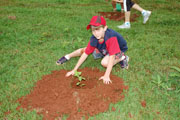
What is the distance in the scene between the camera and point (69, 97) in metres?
2.61

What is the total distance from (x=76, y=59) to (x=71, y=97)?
4.65 ft

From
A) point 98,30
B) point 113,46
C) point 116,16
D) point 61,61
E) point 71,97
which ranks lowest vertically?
point 71,97

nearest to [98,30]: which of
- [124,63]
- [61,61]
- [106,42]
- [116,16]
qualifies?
[106,42]

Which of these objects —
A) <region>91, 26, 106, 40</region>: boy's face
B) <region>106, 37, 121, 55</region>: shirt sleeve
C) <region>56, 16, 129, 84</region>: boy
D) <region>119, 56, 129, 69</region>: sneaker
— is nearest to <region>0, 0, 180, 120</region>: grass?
<region>119, 56, 129, 69</region>: sneaker

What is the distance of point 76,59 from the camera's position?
3900mm

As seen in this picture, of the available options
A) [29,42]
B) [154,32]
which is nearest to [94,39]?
[29,42]

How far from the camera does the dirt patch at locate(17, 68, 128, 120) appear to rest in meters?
2.44

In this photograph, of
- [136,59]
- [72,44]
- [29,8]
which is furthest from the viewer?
[29,8]

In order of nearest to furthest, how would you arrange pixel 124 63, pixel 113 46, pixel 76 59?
pixel 113 46 < pixel 124 63 < pixel 76 59

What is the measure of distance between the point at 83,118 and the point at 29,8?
6.59 metres

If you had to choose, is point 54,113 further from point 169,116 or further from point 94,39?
point 169,116

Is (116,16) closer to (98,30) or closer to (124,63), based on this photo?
(124,63)

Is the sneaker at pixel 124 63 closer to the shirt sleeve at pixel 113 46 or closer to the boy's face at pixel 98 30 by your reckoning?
the shirt sleeve at pixel 113 46

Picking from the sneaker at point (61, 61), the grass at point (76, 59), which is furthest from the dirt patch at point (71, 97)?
the sneaker at point (61, 61)
